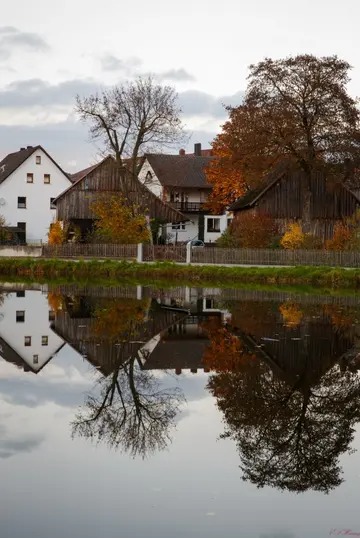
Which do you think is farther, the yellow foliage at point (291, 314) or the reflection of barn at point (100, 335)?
the yellow foliage at point (291, 314)

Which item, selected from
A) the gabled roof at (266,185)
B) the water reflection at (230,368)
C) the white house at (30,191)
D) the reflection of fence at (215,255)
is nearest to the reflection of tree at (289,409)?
the water reflection at (230,368)

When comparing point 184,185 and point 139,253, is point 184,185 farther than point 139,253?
Yes

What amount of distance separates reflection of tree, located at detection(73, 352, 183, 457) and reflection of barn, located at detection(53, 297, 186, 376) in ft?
3.09

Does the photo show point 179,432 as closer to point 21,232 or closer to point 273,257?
point 273,257

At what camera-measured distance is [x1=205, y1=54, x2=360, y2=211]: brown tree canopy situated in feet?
169

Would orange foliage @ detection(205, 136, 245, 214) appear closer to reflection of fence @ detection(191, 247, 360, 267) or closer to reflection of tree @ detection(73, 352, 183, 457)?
reflection of fence @ detection(191, 247, 360, 267)

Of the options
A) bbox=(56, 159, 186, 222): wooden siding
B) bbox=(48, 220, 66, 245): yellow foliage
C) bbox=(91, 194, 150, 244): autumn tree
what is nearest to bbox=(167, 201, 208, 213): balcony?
bbox=(56, 159, 186, 222): wooden siding

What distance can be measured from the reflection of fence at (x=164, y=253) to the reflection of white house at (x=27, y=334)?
73.1 ft

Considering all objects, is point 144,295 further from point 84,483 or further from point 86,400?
point 84,483

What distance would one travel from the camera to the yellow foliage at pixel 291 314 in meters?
21.7

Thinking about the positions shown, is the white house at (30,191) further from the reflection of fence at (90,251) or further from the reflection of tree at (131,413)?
the reflection of tree at (131,413)

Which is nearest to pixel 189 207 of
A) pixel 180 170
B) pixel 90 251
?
pixel 180 170

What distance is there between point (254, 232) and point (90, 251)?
1143 cm

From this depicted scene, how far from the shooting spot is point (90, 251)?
55469 mm
